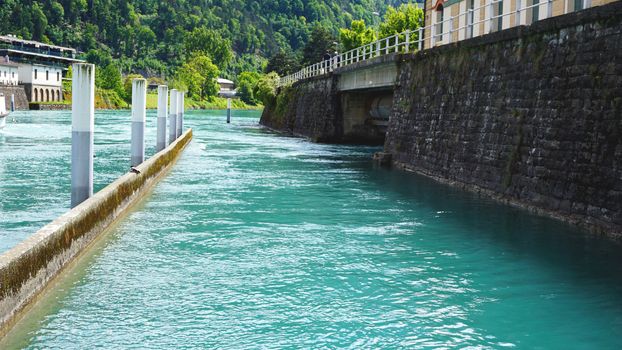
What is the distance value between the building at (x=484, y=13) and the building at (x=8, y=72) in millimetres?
77237

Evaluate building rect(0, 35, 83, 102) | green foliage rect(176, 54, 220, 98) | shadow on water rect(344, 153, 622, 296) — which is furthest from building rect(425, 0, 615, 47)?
green foliage rect(176, 54, 220, 98)

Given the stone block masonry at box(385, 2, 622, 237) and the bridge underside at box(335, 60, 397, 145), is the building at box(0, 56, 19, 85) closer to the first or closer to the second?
the bridge underside at box(335, 60, 397, 145)

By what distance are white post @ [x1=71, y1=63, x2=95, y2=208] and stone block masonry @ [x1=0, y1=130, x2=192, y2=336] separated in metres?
0.28

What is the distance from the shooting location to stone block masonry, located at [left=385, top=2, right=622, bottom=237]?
12.9 m

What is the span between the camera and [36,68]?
115 m

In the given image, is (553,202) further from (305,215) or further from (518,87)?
(305,215)

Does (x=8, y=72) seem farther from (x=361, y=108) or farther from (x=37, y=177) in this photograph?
(x=37, y=177)

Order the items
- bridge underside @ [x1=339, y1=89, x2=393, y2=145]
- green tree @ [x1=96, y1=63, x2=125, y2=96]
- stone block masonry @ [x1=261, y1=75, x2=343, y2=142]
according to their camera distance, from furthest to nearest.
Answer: green tree @ [x1=96, y1=63, x2=125, y2=96] < stone block masonry @ [x1=261, y1=75, x2=343, y2=142] < bridge underside @ [x1=339, y1=89, x2=393, y2=145]

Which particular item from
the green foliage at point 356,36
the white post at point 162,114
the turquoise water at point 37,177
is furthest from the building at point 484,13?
the green foliage at point 356,36

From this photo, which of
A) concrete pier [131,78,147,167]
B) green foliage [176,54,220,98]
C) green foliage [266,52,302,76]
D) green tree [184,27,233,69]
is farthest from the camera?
green tree [184,27,233,69]

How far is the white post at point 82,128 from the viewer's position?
1157cm

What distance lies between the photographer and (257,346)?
7.07 m

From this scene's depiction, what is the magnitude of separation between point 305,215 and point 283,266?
4.84m

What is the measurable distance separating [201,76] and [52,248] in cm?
16069
